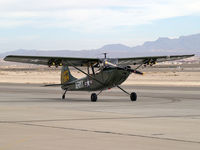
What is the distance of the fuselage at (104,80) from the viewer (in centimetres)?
2953

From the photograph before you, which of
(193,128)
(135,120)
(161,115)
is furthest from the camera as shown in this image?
(161,115)

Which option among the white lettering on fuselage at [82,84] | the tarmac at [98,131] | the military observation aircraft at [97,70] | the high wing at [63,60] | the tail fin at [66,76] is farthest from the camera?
the tail fin at [66,76]

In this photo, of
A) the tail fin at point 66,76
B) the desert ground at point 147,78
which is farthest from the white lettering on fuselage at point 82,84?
the desert ground at point 147,78

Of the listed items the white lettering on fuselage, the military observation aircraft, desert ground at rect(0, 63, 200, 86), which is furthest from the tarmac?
desert ground at rect(0, 63, 200, 86)

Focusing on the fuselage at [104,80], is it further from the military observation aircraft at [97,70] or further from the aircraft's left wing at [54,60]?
the aircraft's left wing at [54,60]

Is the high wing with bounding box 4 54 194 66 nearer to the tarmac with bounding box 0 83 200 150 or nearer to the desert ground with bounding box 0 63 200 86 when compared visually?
the tarmac with bounding box 0 83 200 150

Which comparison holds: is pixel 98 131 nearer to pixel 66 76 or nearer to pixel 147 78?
pixel 66 76

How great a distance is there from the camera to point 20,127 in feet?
49.7

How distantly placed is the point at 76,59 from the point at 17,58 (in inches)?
130

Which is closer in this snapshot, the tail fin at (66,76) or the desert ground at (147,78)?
the tail fin at (66,76)

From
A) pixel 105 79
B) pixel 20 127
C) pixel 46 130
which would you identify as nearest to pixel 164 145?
pixel 46 130

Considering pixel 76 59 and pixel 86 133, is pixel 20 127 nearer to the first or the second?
pixel 86 133

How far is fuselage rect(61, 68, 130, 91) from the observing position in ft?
96.9

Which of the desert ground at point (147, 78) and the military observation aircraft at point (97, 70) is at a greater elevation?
the military observation aircraft at point (97, 70)
